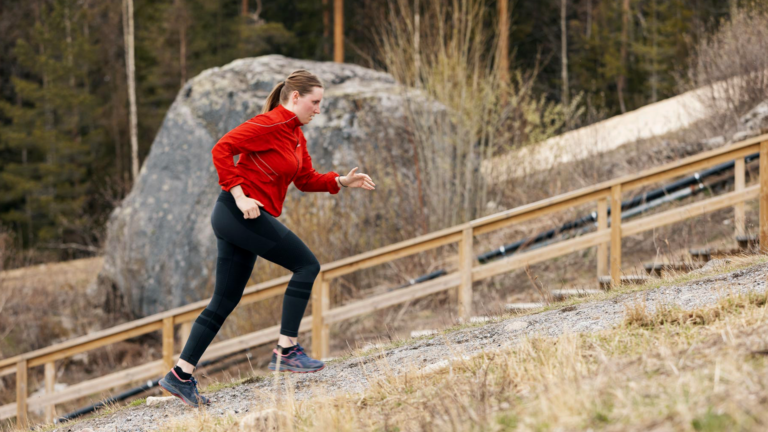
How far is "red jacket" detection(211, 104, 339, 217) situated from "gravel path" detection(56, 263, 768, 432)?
3.24 ft

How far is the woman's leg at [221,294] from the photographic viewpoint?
3.94 m

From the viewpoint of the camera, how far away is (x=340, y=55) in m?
22.4

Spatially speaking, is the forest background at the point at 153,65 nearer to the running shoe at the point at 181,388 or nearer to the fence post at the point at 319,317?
the fence post at the point at 319,317

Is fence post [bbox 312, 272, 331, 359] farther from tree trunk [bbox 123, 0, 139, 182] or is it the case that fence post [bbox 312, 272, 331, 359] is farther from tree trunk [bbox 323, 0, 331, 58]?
tree trunk [bbox 123, 0, 139, 182]

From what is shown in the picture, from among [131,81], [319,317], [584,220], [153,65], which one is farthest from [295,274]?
[153,65]

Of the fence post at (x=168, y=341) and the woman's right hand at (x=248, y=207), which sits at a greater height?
the woman's right hand at (x=248, y=207)

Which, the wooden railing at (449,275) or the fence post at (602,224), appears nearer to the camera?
the wooden railing at (449,275)

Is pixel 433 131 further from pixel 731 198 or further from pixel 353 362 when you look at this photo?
pixel 353 362

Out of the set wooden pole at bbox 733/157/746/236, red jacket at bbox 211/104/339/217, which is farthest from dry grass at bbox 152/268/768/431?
wooden pole at bbox 733/157/746/236

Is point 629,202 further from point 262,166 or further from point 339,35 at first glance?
point 339,35

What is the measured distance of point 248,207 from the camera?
370 cm

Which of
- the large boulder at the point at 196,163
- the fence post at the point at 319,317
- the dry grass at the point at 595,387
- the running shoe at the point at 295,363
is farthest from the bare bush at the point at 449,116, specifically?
the dry grass at the point at 595,387

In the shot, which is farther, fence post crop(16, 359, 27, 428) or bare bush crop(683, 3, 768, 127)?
bare bush crop(683, 3, 768, 127)

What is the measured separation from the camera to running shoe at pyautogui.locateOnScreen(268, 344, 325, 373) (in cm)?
419
